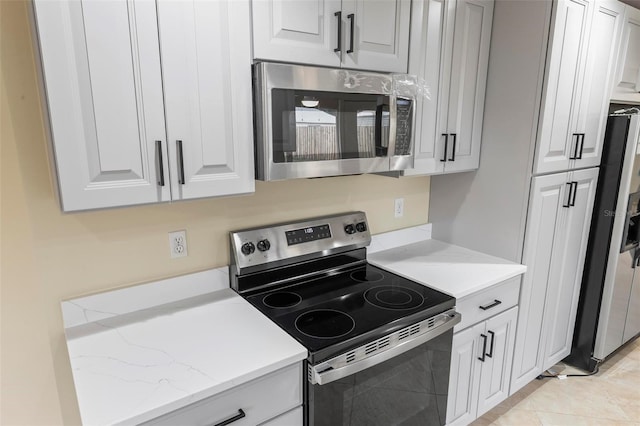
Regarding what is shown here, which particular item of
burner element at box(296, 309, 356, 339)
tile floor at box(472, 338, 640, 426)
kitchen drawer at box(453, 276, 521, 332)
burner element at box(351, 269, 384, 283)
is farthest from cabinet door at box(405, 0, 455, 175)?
tile floor at box(472, 338, 640, 426)

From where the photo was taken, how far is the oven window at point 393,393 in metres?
1.31

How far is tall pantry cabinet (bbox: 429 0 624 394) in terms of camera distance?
186cm

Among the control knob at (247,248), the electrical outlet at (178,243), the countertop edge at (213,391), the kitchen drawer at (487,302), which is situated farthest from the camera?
the kitchen drawer at (487,302)

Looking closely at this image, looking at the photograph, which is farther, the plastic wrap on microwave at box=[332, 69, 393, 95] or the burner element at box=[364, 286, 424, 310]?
the burner element at box=[364, 286, 424, 310]

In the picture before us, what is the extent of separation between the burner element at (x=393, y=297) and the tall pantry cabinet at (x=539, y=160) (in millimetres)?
710

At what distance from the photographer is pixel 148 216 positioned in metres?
1.49

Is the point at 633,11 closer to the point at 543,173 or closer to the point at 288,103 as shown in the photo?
the point at 543,173

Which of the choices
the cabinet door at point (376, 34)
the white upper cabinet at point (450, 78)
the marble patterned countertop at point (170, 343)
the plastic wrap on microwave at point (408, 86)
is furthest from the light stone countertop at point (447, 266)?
Result: the cabinet door at point (376, 34)

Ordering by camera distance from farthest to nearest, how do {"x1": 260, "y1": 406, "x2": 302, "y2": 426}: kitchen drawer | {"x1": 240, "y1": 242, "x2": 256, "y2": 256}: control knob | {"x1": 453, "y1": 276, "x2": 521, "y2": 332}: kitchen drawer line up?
{"x1": 453, "y1": 276, "x2": 521, "y2": 332}: kitchen drawer, {"x1": 240, "y1": 242, "x2": 256, "y2": 256}: control knob, {"x1": 260, "y1": 406, "x2": 302, "y2": 426}: kitchen drawer

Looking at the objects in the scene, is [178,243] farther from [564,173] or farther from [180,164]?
[564,173]

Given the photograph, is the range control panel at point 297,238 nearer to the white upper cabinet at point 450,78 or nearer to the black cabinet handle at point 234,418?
the white upper cabinet at point 450,78

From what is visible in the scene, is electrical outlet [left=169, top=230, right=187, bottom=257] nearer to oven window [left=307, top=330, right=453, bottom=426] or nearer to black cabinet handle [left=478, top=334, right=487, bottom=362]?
oven window [left=307, top=330, right=453, bottom=426]

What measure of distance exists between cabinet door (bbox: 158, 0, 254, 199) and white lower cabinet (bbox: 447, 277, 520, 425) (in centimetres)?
117

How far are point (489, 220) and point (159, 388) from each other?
1754mm
